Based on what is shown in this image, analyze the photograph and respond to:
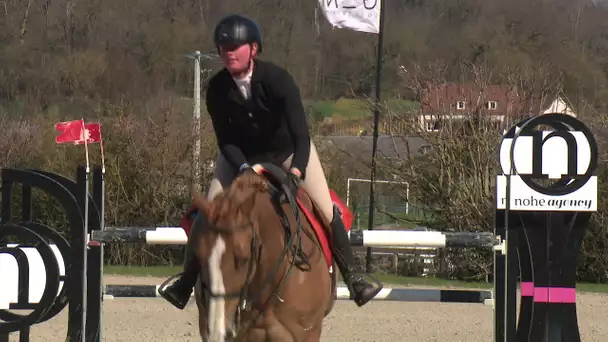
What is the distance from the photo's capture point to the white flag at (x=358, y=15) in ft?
55.3

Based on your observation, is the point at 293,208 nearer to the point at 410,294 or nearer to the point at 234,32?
the point at 234,32

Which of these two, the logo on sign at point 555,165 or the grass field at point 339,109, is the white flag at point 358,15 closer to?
the logo on sign at point 555,165

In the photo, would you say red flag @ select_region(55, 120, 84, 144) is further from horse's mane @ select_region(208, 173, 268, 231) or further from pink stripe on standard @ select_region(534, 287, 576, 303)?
horse's mane @ select_region(208, 173, 268, 231)

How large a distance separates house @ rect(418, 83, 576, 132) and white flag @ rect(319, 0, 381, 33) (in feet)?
6.28

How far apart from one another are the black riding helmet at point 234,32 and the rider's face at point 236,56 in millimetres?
33

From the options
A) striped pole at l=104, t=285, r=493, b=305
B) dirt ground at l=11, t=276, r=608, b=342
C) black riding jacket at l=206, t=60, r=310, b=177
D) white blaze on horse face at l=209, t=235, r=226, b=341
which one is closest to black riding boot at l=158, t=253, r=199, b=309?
white blaze on horse face at l=209, t=235, r=226, b=341

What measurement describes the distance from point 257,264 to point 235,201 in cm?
29

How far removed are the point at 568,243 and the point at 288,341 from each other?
242cm

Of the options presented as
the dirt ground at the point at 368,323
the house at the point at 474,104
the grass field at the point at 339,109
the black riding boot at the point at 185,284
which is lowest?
the dirt ground at the point at 368,323

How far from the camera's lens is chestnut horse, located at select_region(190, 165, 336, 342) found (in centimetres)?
343

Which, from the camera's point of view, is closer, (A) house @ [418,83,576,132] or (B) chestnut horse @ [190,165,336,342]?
(B) chestnut horse @ [190,165,336,342]

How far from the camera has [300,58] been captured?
129ft

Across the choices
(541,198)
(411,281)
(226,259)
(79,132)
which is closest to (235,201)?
(226,259)

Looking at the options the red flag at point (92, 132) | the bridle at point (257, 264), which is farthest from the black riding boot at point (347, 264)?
the red flag at point (92, 132)
